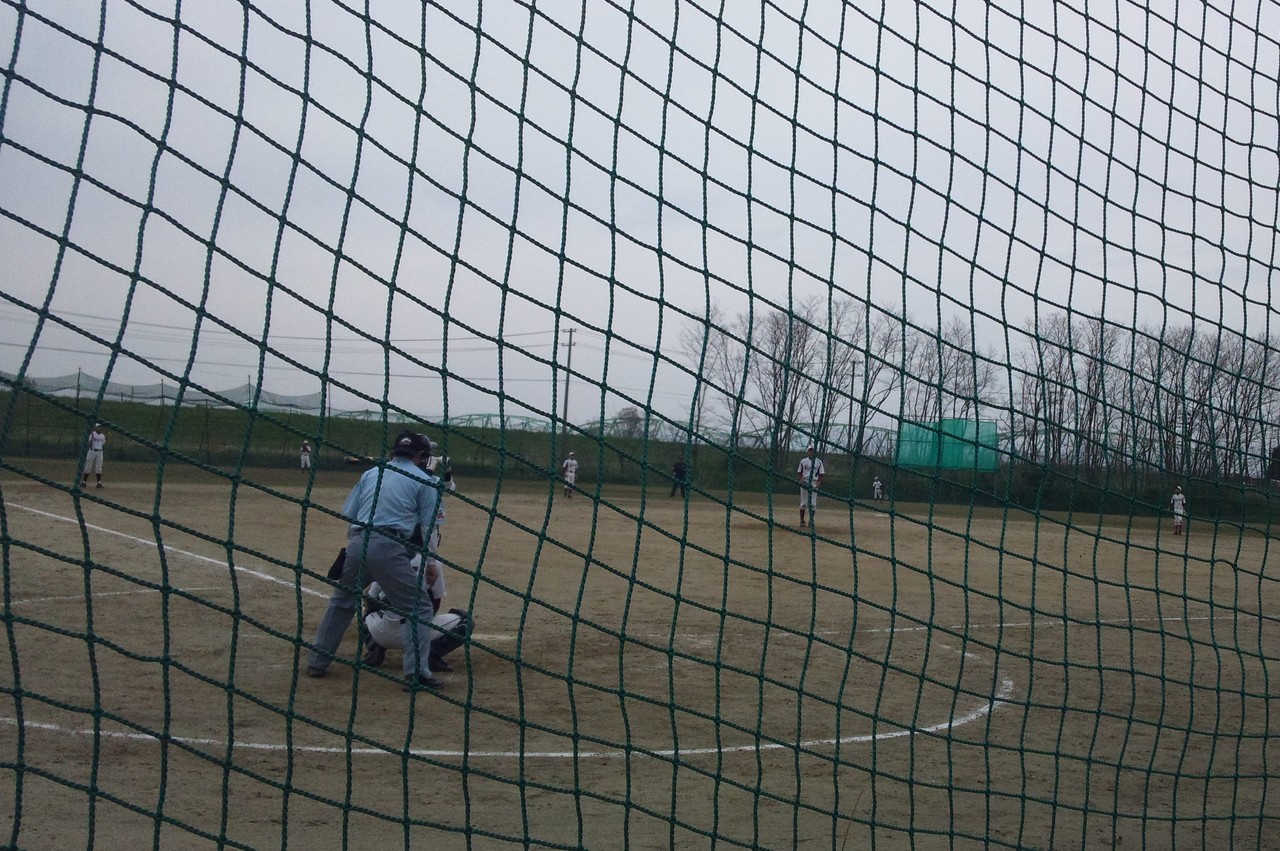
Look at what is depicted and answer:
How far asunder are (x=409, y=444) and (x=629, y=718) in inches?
72.5

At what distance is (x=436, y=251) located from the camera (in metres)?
3.48

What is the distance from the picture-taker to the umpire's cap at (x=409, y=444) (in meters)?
6.33

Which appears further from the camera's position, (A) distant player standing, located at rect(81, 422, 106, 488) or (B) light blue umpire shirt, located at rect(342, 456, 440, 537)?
(A) distant player standing, located at rect(81, 422, 106, 488)

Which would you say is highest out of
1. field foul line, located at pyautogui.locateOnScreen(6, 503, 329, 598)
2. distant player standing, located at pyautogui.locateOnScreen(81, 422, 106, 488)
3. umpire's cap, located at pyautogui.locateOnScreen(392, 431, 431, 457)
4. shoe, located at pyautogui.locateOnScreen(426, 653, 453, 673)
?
umpire's cap, located at pyautogui.locateOnScreen(392, 431, 431, 457)

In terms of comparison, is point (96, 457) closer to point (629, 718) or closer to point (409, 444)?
point (409, 444)

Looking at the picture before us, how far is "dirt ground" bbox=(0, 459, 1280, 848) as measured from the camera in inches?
155

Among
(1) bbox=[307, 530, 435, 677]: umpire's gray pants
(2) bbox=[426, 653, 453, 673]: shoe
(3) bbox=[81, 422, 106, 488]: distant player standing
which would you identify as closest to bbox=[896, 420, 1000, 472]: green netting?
(1) bbox=[307, 530, 435, 677]: umpire's gray pants

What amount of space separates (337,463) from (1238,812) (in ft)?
113

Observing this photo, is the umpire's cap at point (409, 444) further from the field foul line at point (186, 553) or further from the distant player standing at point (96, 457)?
the distant player standing at point (96, 457)

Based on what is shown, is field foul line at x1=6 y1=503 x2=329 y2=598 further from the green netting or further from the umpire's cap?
the green netting

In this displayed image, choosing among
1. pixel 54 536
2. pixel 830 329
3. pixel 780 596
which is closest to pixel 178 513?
pixel 54 536

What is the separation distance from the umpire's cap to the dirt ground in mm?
495

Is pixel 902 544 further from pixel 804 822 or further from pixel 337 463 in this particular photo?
pixel 337 463

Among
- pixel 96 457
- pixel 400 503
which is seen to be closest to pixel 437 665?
pixel 400 503
